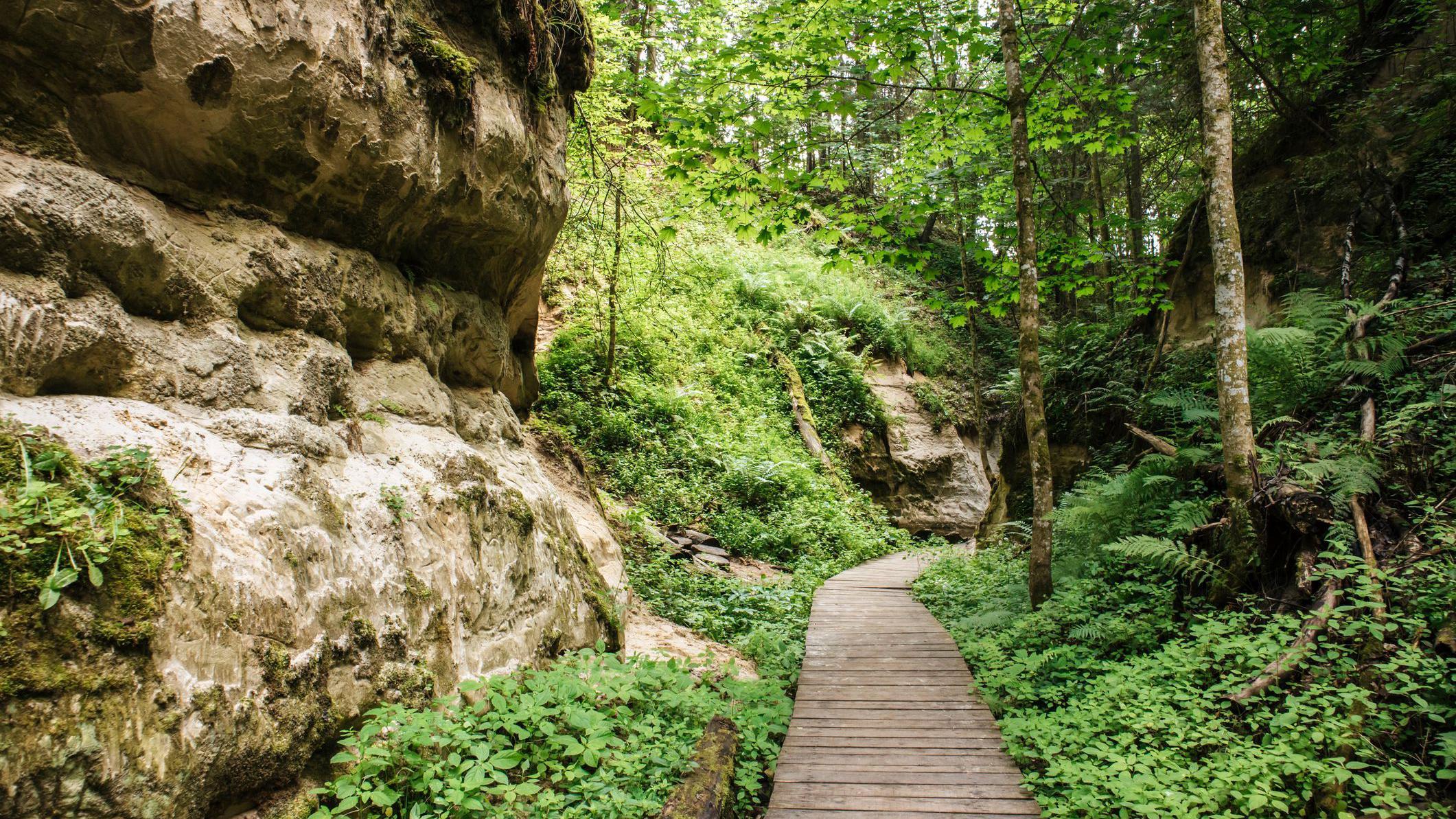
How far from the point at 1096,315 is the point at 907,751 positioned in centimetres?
1592

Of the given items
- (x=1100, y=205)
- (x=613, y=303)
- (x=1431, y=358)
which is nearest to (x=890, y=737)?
(x=1431, y=358)

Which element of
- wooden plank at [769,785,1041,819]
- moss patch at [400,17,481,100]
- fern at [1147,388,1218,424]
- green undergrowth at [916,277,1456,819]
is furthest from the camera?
fern at [1147,388,1218,424]

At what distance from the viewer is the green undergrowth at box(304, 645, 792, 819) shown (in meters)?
3.27

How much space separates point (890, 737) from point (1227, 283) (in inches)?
188

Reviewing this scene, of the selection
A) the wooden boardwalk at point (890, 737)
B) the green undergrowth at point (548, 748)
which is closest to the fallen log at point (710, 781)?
the green undergrowth at point (548, 748)

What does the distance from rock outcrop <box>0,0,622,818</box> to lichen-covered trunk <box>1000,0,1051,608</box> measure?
5.13m

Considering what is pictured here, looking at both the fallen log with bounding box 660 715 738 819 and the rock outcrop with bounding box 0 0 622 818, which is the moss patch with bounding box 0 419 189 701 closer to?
the rock outcrop with bounding box 0 0 622 818

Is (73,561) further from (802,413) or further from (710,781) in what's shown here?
(802,413)

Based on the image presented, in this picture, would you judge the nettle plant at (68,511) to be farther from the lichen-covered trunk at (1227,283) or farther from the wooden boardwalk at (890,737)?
the lichen-covered trunk at (1227,283)

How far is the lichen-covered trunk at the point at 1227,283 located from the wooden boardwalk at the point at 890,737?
2.56 m

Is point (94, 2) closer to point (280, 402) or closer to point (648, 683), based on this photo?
point (280, 402)

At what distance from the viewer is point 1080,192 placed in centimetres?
2072

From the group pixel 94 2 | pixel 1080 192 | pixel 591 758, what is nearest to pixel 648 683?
pixel 591 758

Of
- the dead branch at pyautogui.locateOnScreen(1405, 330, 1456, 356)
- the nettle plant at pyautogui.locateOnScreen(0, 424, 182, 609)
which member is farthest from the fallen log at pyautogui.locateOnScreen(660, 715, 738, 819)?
the dead branch at pyautogui.locateOnScreen(1405, 330, 1456, 356)
